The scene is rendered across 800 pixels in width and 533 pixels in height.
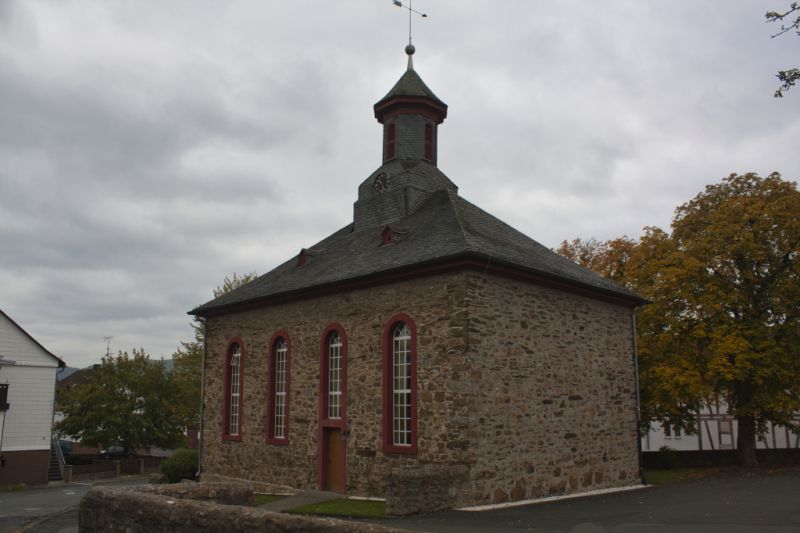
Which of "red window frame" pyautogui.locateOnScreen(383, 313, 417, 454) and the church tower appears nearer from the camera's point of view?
"red window frame" pyautogui.locateOnScreen(383, 313, 417, 454)

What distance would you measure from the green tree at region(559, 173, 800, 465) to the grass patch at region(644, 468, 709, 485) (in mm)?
1525

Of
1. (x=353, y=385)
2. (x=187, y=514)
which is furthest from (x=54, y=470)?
(x=187, y=514)

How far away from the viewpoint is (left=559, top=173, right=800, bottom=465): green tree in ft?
70.6

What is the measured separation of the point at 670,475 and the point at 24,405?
91.8 ft

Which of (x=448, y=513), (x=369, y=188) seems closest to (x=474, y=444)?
(x=448, y=513)

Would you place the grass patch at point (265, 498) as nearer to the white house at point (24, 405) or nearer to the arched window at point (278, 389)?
the arched window at point (278, 389)

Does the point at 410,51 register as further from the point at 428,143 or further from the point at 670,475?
the point at 670,475

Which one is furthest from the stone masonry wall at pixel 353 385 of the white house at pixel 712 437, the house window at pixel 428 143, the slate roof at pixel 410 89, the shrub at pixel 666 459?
the white house at pixel 712 437

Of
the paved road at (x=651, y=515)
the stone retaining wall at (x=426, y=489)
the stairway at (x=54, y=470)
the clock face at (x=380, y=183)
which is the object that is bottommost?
the stairway at (x=54, y=470)

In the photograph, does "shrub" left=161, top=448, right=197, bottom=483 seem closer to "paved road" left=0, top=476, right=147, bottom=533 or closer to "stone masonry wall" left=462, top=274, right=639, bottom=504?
"paved road" left=0, top=476, right=147, bottom=533

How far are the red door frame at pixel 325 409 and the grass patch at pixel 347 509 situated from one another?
1304 mm

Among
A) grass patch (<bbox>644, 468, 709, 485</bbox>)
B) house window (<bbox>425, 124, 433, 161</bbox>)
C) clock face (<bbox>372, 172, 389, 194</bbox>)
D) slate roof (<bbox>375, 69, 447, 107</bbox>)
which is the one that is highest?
slate roof (<bbox>375, 69, 447, 107</bbox>)

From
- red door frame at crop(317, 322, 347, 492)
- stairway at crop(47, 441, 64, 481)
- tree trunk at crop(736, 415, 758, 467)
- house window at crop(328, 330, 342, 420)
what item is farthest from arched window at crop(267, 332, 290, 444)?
stairway at crop(47, 441, 64, 481)

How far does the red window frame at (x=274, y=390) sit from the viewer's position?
18.2 m
